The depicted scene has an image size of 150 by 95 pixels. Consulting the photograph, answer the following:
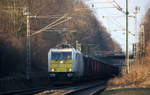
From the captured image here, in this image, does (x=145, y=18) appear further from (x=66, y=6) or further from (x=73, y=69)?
(x=73, y=69)

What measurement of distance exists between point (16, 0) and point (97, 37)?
5050 cm

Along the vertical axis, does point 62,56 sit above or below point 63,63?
above

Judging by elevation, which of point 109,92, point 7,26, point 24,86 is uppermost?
point 7,26

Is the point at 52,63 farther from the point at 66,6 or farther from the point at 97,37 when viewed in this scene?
the point at 97,37

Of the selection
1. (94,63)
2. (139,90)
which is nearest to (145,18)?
(94,63)

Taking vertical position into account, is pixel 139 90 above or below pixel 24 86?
above

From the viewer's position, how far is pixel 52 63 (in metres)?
36.6

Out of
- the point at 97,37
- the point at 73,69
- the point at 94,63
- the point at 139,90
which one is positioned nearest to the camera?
the point at 139,90

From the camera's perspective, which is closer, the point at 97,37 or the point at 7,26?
the point at 7,26

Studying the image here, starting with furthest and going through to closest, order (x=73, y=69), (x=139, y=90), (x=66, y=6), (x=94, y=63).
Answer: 1. (x=66, y=6)
2. (x=94, y=63)
3. (x=73, y=69)
4. (x=139, y=90)

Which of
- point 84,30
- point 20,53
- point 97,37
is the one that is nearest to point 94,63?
point 20,53

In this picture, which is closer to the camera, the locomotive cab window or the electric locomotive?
the electric locomotive

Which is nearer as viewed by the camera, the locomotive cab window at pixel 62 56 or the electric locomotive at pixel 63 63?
the electric locomotive at pixel 63 63

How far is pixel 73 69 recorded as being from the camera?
36344 millimetres
